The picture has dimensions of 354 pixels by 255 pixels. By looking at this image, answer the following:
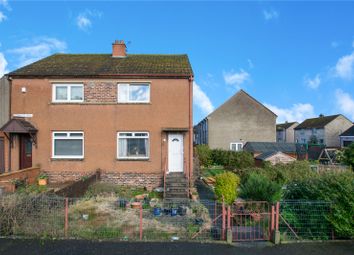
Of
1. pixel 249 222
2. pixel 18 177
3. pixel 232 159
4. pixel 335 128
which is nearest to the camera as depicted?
pixel 249 222

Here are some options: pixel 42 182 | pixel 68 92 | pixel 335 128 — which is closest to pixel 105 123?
pixel 68 92

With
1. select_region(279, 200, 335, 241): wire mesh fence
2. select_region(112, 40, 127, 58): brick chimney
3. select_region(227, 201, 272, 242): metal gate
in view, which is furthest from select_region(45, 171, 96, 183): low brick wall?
select_region(279, 200, 335, 241): wire mesh fence

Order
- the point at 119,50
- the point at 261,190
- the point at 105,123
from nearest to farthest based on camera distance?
the point at 261,190 → the point at 105,123 → the point at 119,50

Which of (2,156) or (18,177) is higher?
(2,156)

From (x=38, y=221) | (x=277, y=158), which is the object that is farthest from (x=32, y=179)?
(x=277, y=158)

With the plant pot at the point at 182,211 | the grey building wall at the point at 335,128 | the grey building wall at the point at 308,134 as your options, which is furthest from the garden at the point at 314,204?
the grey building wall at the point at 308,134

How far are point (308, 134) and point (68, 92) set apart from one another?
5231cm

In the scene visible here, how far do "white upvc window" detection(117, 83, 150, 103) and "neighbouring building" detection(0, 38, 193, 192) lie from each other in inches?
2.1

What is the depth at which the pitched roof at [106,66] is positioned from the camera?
15586mm

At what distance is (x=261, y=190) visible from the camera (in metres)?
10.4

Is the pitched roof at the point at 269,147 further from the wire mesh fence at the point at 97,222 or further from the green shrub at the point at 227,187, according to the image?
the wire mesh fence at the point at 97,222

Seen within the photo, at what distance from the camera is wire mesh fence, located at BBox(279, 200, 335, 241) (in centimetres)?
799

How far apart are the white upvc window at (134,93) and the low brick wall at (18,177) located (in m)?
5.67

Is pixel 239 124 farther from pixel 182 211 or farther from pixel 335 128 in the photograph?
pixel 182 211
